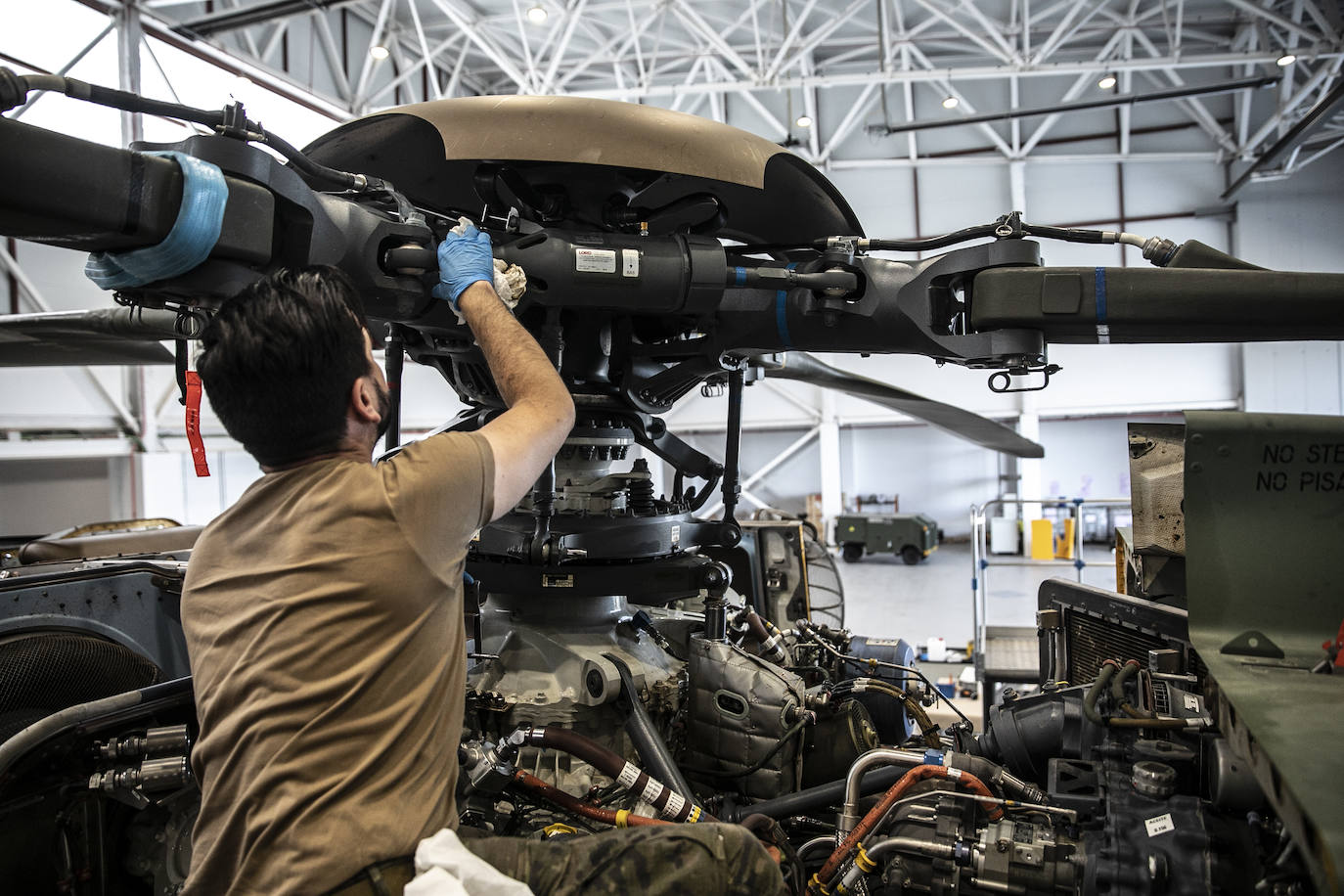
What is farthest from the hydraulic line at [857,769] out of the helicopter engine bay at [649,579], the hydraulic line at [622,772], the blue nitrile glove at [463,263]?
the blue nitrile glove at [463,263]

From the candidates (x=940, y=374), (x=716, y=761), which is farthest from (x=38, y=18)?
(x=940, y=374)

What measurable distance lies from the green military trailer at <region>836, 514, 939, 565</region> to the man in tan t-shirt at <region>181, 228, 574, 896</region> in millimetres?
15311

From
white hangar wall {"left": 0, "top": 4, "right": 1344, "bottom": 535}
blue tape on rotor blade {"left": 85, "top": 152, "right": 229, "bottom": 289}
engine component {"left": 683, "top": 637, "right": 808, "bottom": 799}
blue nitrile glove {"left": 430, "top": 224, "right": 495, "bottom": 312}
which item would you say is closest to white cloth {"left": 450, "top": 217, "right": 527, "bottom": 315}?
blue nitrile glove {"left": 430, "top": 224, "right": 495, "bottom": 312}

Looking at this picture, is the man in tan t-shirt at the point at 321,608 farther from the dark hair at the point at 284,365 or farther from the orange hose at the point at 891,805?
the orange hose at the point at 891,805

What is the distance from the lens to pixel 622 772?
2.78 m

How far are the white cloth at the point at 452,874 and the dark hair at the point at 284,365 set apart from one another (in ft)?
2.47

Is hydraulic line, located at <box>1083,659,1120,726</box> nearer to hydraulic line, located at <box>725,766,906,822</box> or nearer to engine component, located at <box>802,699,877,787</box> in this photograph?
hydraulic line, located at <box>725,766,906,822</box>

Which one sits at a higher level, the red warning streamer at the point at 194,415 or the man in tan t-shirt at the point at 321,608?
the red warning streamer at the point at 194,415

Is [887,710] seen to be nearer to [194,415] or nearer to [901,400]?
[901,400]

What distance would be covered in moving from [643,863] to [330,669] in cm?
73

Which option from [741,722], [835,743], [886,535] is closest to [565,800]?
[741,722]

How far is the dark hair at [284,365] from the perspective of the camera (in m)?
1.54

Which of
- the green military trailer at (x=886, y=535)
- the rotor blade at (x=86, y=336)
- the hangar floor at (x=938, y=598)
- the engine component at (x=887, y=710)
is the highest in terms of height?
the rotor blade at (x=86, y=336)

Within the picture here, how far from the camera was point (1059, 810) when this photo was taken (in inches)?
97.4
